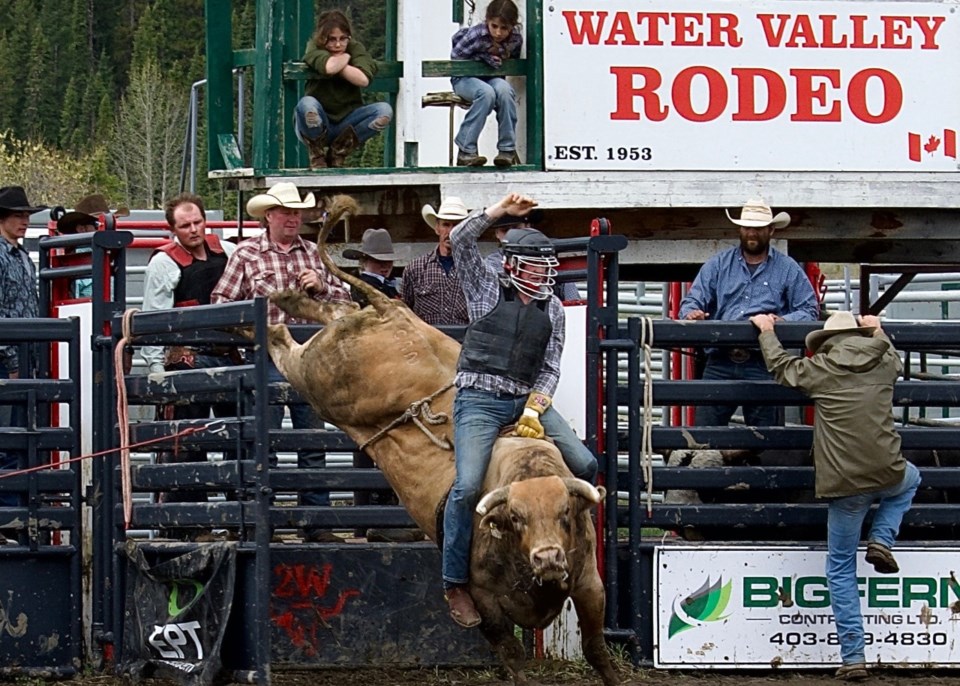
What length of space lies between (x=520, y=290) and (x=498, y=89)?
7.86 feet

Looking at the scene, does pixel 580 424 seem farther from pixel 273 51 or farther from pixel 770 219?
pixel 273 51

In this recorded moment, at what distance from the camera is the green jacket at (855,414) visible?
7.38 m

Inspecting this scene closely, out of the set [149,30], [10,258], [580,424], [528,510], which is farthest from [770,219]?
[149,30]

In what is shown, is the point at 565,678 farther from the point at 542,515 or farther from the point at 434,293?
the point at 434,293

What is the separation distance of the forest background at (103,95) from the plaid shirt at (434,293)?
1143 inches

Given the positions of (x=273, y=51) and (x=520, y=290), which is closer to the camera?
(x=520, y=290)

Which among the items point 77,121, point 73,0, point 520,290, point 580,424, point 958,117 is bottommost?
point 580,424

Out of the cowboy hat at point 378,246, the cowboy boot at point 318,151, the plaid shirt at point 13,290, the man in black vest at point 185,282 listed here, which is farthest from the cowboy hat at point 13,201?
the cowboy hat at point 378,246

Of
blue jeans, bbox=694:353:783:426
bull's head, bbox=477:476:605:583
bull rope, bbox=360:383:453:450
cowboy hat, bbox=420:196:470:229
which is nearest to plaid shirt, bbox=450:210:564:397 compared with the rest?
bull rope, bbox=360:383:453:450

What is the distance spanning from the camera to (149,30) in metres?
53.9

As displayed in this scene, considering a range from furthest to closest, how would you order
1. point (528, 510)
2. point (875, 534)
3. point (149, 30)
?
point (149, 30), point (875, 534), point (528, 510)

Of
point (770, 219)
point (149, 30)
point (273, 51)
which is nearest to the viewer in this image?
point (770, 219)

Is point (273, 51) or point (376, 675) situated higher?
point (273, 51)

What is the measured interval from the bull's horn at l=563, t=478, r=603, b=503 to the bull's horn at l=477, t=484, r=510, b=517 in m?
0.25
